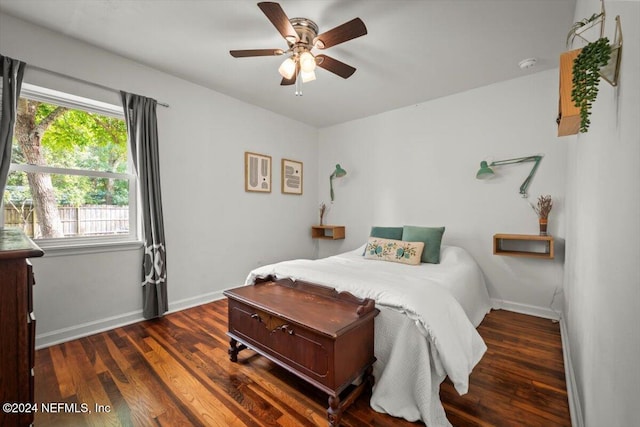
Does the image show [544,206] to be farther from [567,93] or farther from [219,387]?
[219,387]

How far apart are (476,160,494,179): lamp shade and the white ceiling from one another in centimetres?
93

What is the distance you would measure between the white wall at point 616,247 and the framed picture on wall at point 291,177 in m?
3.50

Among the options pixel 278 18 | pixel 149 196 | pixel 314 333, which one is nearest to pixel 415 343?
pixel 314 333

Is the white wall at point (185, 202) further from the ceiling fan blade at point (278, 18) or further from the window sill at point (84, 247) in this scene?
the ceiling fan blade at point (278, 18)

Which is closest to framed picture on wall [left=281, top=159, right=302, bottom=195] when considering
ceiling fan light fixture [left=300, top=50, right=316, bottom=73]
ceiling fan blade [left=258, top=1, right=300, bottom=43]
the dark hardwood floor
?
ceiling fan light fixture [left=300, top=50, right=316, bottom=73]

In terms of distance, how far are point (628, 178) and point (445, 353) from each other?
1.19m

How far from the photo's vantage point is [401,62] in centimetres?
267

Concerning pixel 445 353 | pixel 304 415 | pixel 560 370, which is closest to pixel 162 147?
pixel 304 415

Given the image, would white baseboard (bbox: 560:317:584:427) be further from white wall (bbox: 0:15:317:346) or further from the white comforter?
white wall (bbox: 0:15:317:346)

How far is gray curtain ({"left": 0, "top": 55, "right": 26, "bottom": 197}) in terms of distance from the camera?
79.6 inches

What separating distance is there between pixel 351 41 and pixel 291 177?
7.66 feet

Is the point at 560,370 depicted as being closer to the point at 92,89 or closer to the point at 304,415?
the point at 304,415

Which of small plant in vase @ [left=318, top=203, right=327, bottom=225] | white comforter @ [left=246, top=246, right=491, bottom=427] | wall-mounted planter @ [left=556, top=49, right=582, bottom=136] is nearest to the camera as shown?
wall-mounted planter @ [left=556, top=49, right=582, bottom=136]

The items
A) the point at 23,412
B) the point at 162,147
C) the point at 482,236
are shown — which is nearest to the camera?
the point at 23,412
